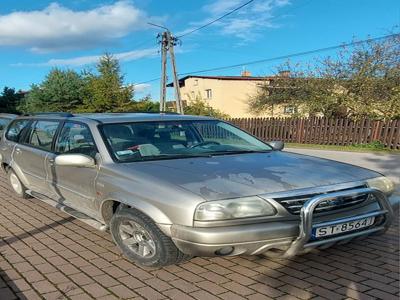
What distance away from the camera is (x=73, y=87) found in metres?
41.7

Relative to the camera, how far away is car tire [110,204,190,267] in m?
3.59

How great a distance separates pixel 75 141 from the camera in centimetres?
493

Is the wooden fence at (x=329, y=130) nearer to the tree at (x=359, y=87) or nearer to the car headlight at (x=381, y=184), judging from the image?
the tree at (x=359, y=87)

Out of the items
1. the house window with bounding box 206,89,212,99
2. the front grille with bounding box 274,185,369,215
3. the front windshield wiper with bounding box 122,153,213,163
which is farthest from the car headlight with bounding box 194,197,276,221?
the house window with bounding box 206,89,212,99

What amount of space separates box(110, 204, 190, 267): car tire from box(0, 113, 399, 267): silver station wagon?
1 cm

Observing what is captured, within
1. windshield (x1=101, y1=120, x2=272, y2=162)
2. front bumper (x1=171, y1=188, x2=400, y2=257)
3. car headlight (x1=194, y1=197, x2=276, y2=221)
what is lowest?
front bumper (x1=171, y1=188, x2=400, y2=257)

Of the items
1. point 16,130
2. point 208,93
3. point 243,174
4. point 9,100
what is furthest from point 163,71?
point 9,100

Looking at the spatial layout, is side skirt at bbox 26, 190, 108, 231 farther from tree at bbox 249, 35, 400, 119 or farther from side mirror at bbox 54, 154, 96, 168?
tree at bbox 249, 35, 400, 119

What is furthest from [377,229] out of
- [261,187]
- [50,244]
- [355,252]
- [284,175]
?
[50,244]

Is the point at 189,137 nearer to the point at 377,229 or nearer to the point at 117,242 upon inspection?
the point at 117,242

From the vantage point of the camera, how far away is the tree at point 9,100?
163 feet

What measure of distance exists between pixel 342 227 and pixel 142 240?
1.76m

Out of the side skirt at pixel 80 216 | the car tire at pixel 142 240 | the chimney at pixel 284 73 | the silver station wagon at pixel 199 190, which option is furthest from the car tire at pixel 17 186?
the chimney at pixel 284 73

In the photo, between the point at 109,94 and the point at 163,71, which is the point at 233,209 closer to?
the point at 163,71
